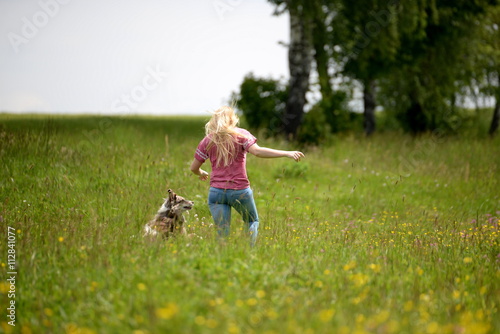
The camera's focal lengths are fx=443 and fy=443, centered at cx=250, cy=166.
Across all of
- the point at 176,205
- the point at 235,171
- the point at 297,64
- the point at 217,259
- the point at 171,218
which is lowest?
the point at 217,259

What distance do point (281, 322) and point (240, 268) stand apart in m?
1.14

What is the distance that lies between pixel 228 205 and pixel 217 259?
107 centimetres

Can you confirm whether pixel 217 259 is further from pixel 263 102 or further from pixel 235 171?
pixel 263 102

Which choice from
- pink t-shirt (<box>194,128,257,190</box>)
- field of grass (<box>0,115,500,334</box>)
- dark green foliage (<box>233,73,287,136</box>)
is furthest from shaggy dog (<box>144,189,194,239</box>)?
dark green foliage (<box>233,73,287,136</box>)

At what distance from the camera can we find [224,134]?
5.07 m

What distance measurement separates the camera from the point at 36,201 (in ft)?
22.6

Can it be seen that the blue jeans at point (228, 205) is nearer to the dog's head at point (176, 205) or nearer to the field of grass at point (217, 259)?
the field of grass at point (217, 259)

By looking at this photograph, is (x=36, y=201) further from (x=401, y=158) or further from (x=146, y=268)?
(x=401, y=158)

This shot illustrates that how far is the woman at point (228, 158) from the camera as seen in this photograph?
5.05 metres

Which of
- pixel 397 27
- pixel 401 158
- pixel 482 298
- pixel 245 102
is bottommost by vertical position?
pixel 482 298

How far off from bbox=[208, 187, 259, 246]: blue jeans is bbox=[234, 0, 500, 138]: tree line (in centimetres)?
910

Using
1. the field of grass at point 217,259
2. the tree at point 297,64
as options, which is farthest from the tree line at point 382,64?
the field of grass at point 217,259

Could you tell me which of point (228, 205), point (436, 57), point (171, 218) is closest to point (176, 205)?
point (171, 218)

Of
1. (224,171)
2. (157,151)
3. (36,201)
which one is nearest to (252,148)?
(224,171)
